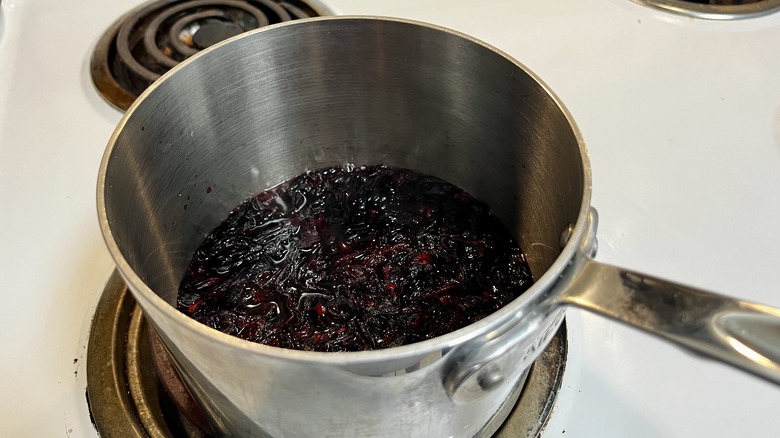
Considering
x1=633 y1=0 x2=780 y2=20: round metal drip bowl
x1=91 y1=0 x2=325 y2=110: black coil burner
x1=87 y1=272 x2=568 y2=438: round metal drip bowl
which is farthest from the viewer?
x1=633 y1=0 x2=780 y2=20: round metal drip bowl

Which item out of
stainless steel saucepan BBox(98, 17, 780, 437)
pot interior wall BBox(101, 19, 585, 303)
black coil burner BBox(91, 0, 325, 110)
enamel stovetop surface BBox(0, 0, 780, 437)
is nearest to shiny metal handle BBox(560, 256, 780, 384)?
stainless steel saucepan BBox(98, 17, 780, 437)

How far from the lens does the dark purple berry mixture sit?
667 mm

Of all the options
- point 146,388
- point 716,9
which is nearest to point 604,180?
point 716,9

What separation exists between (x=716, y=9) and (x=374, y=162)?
644 millimetres

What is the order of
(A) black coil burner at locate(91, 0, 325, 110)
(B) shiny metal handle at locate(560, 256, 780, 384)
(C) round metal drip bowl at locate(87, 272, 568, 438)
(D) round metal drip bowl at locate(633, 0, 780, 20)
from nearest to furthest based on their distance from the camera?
(B) shiny metal handle at locate(560, 256, 780, 384)
(C) round metal drip bowl at locate(87, 272, 568, 438)
(A) black coil burner at locate(91, 0, 325, 110)
(D) round metal drip bowl at locate(633, 0, 780, 20)

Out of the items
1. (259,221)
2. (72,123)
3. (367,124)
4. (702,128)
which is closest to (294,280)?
(259,221)

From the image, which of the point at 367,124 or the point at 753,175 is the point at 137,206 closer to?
the point at 367,124

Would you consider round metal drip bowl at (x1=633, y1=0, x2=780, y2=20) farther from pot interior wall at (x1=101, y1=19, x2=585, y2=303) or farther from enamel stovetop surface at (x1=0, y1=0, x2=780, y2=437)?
pot interior wall at (x1=101, y1=19, x2=585, y2=303)

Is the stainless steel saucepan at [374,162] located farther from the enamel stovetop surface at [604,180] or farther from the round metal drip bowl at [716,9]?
the round metal drip bowl at [716,9]

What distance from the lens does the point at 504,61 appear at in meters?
0.64

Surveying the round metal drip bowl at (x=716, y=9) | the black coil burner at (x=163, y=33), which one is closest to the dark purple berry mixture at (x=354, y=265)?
the black coil burner at (x=163, y=33)

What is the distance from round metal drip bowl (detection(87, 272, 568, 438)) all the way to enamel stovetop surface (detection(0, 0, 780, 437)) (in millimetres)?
15

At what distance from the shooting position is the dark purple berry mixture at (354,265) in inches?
26.2

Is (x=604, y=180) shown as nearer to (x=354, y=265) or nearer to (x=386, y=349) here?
(x=354, y=265)
